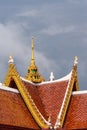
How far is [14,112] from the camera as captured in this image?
23.7 metres

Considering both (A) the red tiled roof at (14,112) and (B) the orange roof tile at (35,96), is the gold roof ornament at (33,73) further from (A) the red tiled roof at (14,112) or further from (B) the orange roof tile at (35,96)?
(A) the red tiled roof at (14,112)

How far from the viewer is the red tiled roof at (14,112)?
74.5 feet

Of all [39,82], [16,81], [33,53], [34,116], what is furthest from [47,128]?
[33,53]

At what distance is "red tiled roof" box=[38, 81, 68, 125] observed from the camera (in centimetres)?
2588

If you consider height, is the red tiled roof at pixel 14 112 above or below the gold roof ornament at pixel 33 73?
below

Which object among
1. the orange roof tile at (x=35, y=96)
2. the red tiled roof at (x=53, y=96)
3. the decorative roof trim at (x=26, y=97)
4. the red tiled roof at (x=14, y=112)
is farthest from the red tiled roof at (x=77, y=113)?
the red tiled roof at (x=14, y=112)

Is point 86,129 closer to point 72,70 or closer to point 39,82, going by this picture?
point 72,70

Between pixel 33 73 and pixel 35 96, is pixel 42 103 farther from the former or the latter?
pixel 33 73

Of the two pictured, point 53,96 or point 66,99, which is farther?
point 53,96

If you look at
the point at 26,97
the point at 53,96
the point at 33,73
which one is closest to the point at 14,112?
the point at 26,97

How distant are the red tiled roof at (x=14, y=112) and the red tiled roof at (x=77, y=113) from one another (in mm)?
1776

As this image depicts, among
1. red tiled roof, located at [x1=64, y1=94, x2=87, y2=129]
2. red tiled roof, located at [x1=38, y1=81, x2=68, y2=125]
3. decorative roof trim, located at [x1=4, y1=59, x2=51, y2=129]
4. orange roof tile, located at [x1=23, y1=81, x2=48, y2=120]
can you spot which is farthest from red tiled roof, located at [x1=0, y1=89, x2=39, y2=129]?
red tiled roof, located at [x1=64, y1=94, x2=87, y2=129]

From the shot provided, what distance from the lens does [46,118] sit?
25.5m

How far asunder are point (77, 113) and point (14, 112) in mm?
3469
